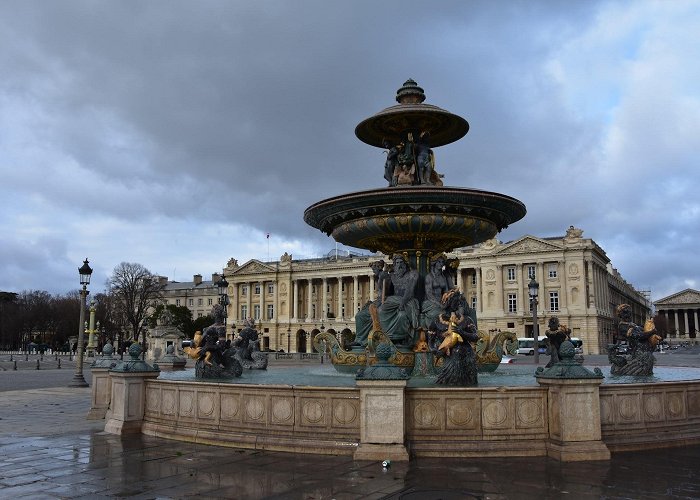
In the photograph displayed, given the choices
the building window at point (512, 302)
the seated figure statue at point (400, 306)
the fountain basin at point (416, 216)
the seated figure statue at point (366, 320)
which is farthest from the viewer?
the building window at point (512, 302)

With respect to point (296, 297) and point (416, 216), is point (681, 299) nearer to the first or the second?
point (296, 297)

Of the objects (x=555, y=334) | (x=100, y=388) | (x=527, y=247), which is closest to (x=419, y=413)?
(x=555, y=334)

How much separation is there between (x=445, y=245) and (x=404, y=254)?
2.97ft

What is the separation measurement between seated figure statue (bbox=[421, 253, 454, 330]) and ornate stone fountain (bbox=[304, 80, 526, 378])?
0.13 feet

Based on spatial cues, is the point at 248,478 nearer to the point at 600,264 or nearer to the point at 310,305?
the point at 600,264

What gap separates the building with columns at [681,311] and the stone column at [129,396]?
151992mm

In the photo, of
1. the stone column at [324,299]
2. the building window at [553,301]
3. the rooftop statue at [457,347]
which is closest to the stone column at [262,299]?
the stone column at [324,299]

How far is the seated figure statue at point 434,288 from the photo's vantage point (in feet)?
38.2

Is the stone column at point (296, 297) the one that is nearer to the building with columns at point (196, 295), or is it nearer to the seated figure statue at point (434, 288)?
the building with columns at point (196, 295)

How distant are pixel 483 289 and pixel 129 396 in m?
88.6

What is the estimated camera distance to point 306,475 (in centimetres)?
623

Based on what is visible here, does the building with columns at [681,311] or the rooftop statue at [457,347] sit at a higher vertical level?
the building with columns at [681,311]

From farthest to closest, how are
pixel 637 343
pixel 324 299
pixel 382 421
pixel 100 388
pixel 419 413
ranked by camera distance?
pixel 324 299 < pixel 637 343 < pixel 100 388 < pixel 419 413 < pixel 382 421

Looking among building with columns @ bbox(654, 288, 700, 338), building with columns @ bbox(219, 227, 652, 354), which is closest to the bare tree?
building with columns @ bbox(219, 227, 652, 354)
